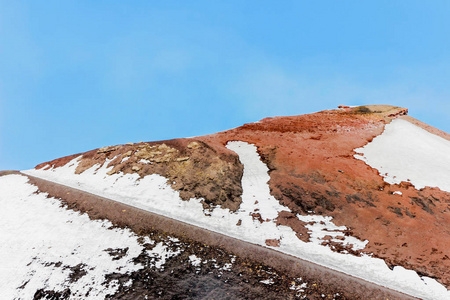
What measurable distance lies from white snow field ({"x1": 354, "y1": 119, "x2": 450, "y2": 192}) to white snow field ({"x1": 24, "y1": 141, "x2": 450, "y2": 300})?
9686mm

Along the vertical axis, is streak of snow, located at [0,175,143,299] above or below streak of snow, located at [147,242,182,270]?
below

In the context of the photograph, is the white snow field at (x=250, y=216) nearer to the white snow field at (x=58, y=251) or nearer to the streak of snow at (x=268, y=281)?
the streak of snow at (x=268, y=281)

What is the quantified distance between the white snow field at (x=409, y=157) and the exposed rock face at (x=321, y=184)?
1.10 meters

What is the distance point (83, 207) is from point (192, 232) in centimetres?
834

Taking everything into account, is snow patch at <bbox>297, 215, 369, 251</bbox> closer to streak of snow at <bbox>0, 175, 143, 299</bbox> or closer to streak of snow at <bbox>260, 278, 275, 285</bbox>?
streak of snow at <bbox>260, 278, 275, 285</bbox>

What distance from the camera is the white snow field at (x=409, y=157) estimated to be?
19859 mm

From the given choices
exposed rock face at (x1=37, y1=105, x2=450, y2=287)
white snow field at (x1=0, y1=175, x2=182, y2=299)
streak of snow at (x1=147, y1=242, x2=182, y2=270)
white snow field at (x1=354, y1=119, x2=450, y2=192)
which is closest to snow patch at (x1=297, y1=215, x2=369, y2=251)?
exposed rock face at (x1=37, y1=105, x2=450, y2=287)

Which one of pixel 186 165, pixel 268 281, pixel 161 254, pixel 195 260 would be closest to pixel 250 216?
pixel 195 260

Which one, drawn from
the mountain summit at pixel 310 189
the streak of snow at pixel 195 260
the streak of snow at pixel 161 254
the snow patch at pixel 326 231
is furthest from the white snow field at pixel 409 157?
the streak of snow at pixel 161 254

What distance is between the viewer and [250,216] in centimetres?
1563

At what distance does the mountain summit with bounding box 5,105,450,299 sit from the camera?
12.9 metres

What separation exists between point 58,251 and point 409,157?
97.0 feet

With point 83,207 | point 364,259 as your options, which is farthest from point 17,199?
point 364,259

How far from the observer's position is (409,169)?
830 inches
